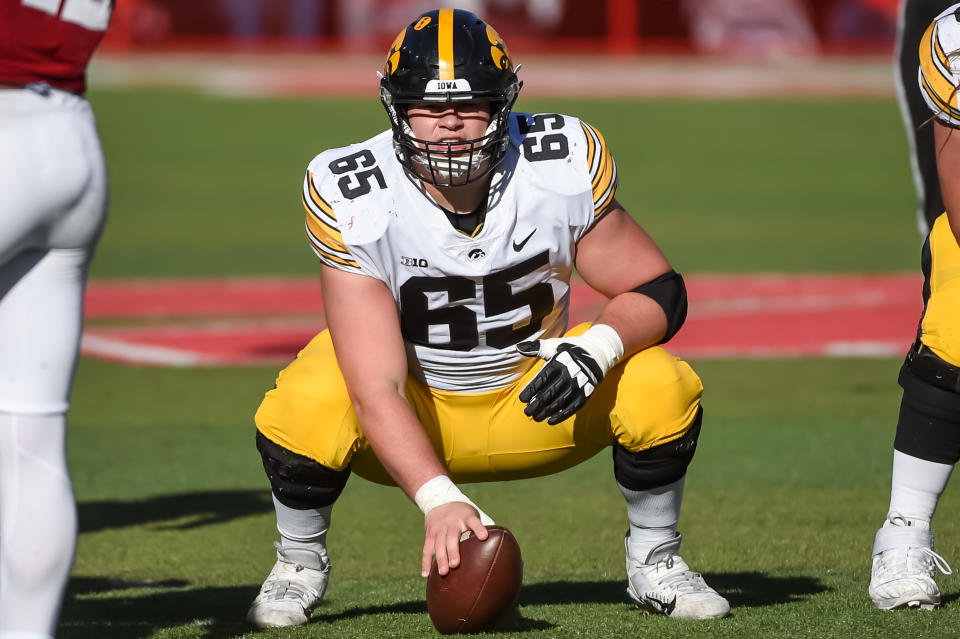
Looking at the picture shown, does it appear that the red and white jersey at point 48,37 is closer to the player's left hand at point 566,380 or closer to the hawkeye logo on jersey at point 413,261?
the hawkeye logo on jersey at point 413,261

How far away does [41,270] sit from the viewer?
9.36ft

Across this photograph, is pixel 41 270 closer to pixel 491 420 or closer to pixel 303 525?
pixel 303 525

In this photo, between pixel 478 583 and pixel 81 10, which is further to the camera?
pixel 478 583

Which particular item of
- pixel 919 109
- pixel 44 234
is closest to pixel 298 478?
pixel 44 234

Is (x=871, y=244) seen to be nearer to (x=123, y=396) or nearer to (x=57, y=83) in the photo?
(x=123, y=396)

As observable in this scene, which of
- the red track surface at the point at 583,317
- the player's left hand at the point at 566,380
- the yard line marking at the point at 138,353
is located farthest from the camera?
the red track surface at the point at 583,317

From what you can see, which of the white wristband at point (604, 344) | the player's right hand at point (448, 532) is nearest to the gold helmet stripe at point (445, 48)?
the white wristband at point (604, 344)

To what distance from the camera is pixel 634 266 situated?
12.5 feet

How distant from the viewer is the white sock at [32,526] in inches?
111

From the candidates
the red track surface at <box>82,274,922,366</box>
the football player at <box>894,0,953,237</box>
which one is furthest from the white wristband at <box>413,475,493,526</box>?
the red track surface at <box>82,274,922,366</box>

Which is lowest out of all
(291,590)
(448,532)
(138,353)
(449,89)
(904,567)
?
(138,353)

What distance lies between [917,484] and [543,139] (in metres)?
1.32

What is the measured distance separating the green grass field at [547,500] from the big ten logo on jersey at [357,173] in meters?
1.09

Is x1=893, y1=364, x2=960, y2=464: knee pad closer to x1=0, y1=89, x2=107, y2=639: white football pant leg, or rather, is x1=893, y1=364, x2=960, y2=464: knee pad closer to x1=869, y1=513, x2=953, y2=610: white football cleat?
x1=869, y1=513, x2=953, y2=610: white football cleat
